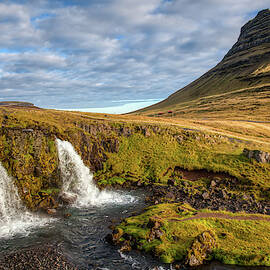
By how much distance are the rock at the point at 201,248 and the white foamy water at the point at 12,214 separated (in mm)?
18025

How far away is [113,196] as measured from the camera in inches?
1485

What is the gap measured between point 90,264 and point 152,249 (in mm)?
6080

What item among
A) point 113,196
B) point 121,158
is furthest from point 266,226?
point 121,158

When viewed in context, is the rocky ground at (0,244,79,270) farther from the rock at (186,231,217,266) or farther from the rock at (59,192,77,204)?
the rock at (59,192,77,204)

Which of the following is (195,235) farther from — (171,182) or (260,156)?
(260,156)

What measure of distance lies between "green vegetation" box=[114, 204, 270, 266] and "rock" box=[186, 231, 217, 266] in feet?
1.05

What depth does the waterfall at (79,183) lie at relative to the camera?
36.1m

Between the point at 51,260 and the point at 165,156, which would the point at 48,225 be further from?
the point at 165,156

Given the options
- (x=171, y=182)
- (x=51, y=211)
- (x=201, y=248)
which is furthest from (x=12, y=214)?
(x=171, y=182)

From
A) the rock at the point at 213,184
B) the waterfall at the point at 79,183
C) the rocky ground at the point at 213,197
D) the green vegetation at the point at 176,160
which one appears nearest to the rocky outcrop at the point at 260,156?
the green vegetation at the point at 176,160

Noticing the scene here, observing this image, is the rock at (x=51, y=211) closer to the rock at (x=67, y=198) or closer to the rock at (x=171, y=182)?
the rock at (x=67, y=198)

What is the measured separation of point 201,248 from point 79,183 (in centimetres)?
2358

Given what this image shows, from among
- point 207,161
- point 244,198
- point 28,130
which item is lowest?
point 244,198

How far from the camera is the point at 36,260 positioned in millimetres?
20469
